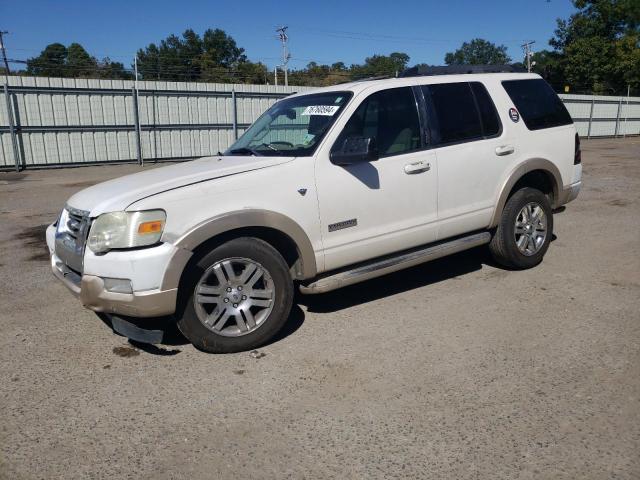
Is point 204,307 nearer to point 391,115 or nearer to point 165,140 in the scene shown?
point 391,115

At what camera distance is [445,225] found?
193 inches

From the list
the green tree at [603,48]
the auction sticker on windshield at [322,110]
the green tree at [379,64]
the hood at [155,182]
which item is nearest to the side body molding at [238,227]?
the hood at [155,182]

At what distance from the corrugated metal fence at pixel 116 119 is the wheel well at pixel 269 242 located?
1497cm

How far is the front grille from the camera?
375 centimetres

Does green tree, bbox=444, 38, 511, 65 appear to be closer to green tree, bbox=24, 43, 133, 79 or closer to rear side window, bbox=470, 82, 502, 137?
green tree, bbox=24, 43, 133, 79

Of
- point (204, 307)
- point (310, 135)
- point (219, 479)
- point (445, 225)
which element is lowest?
point (219, 479)

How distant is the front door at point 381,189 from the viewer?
4203 mm

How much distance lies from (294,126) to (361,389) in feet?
7.80

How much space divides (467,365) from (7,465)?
2724 mm

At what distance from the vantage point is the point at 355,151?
4133 millimetres

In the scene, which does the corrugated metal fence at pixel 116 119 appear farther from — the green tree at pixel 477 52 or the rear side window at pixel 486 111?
the green tree at pixel 477 52

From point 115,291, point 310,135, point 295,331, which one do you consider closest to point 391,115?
point 310,135

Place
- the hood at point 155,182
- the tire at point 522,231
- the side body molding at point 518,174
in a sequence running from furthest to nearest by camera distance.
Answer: the tire at point 522,231 < the side body molding at point 518,174 < the hood at point 155,182

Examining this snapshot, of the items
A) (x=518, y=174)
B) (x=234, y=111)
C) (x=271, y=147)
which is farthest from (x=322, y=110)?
(x=234, y=111)
